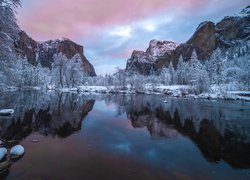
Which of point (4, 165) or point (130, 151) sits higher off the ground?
point (4, 165)

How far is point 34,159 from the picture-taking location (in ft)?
37.6

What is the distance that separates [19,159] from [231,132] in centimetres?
1830

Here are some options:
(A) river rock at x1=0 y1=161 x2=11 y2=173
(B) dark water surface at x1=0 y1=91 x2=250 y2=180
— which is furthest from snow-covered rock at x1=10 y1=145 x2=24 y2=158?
(A) river rock at x1=0 y1=161 x2=11 y2=173

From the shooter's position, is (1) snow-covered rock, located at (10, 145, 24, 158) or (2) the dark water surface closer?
(2) the dark water surface

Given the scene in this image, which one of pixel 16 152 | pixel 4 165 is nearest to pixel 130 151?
pixel 16 152

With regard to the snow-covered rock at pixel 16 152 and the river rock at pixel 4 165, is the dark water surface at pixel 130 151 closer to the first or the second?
the river rock at pixel 4 165

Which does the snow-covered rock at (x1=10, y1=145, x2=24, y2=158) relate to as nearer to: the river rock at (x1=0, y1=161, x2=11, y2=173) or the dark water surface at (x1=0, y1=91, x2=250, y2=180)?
the dark water surface at (x1=0, y1=91, x2=250, y2=180)

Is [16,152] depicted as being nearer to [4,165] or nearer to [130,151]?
[4,165]

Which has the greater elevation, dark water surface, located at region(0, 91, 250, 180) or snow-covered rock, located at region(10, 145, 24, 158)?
snow-covered rock, located at region(10, 145, 24, 158)

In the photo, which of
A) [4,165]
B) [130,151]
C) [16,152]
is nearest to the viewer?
[4,165]

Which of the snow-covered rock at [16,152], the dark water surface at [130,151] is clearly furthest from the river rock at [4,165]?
the snow-covered rock at [16,152]

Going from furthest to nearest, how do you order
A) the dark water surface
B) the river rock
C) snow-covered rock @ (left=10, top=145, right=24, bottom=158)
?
snow-covered rock @ (left=10, top=145, right=24, bottom=158) → the dark water surface → the river rock

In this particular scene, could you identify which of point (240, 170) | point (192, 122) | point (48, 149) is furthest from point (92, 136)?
point (192, 122)

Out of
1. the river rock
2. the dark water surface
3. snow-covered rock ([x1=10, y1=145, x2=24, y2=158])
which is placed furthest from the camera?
snow-covered rock ([x1=10, y1=145, x2=24, y2=158])
